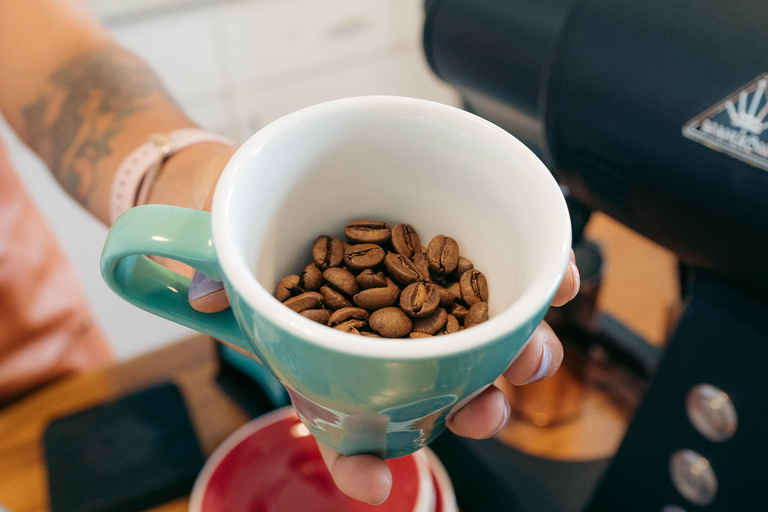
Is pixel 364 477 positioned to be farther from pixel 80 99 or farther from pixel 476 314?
pixel 80 99

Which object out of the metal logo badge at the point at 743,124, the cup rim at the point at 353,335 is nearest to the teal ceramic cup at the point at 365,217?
the cup rim at the point at 353,335

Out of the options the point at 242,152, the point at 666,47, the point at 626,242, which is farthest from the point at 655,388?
the point at 626,242

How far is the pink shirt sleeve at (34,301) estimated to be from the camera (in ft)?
2.48

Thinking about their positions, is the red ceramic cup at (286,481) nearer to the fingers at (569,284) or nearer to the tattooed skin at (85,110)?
the fingers at (569,284)

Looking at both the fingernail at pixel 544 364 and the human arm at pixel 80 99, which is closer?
the fingernail at pixel 544 364

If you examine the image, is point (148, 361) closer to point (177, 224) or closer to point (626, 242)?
point (177, 224)

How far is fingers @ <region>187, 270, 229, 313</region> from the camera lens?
0.91ft

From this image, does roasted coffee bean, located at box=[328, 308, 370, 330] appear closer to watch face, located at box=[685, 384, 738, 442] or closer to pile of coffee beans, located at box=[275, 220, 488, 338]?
pile of coffee beans, located at box=[275, 220, 488, 338]

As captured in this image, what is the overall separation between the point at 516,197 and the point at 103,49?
22.6 inches

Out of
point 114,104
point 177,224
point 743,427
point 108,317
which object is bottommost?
point 108,317

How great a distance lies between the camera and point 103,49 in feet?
2.22

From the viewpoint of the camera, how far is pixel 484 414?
0.33 meters

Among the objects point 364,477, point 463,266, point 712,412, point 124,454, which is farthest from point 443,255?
point 124,454

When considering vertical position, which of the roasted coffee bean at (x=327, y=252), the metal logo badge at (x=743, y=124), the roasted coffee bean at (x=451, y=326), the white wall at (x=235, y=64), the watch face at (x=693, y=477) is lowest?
the white wall at (x=235, y=64)
